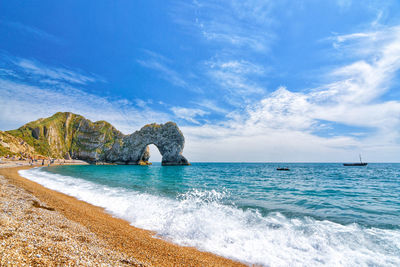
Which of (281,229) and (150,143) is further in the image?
(150,143)

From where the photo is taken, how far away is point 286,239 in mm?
7395

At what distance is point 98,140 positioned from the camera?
127000mm

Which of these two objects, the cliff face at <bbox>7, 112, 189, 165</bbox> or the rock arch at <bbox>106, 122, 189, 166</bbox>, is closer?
the cliff face at <bbox>7, 112, 189, 165</bbox>

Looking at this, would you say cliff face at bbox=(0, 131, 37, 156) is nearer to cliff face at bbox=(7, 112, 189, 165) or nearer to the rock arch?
cliff face at bbox=(7, 112, 189, 165)

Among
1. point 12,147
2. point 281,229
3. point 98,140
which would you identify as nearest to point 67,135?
point 98,140

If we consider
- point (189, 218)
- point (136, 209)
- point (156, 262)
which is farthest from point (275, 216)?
point (136, 209)

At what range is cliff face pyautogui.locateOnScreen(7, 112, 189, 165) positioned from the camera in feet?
364

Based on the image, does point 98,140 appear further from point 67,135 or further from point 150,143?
point 150,143

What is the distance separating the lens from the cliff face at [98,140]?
364 ft

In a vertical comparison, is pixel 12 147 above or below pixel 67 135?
below

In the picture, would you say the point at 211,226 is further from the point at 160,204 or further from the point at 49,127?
the point at 49,127

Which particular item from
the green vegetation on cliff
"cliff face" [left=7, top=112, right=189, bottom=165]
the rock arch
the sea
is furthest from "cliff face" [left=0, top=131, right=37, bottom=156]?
the sea

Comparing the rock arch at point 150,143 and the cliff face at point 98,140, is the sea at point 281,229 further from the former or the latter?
the cliff face at point 98,140

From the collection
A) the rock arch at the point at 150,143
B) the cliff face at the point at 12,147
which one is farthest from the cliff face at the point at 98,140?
the cliff face at the point at 12,147
